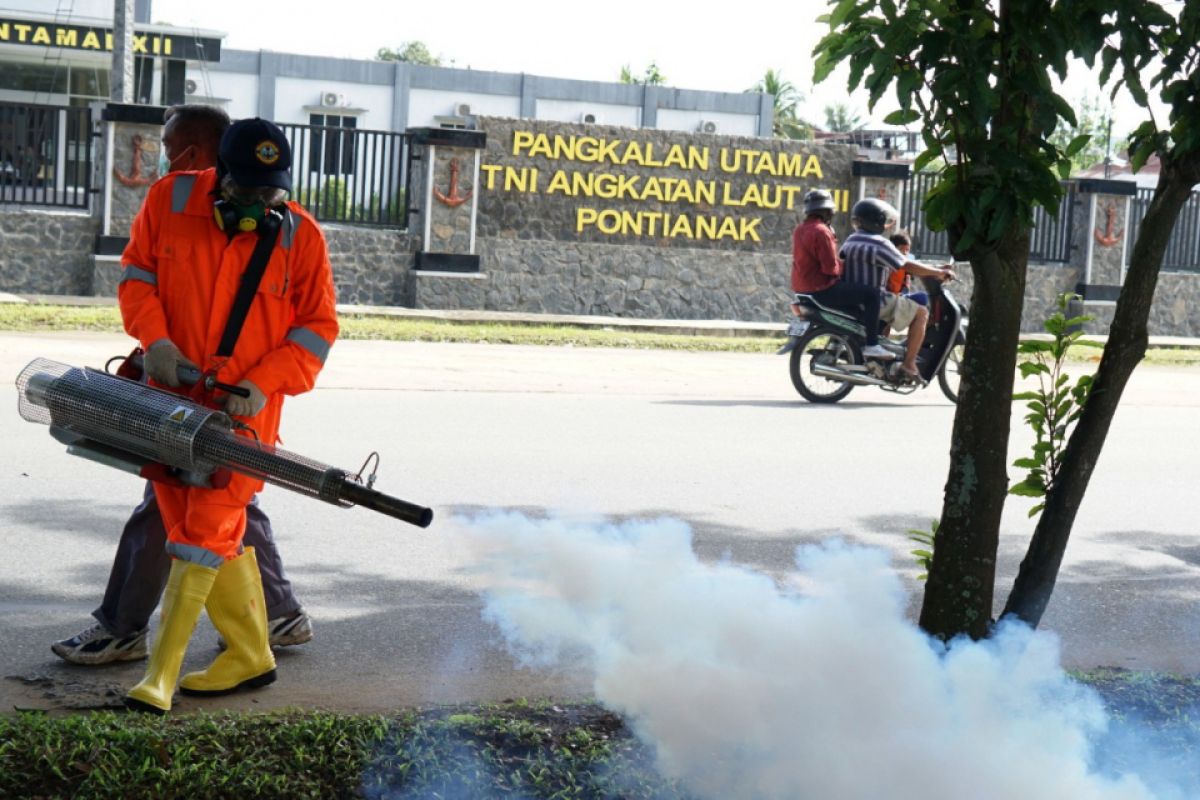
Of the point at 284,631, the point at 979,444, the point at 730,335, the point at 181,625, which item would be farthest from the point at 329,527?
the point at 730,335

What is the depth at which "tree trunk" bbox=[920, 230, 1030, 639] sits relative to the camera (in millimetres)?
3814

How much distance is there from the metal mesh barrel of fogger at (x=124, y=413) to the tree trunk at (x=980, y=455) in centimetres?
191

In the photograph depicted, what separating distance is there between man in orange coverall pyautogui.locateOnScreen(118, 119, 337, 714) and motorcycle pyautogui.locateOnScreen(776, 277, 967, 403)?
27.1 feet

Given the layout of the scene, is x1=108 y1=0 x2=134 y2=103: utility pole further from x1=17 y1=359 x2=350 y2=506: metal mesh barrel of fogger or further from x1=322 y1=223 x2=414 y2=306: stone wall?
x1=17 y1=359 x2=350 y2=506: metal mesh barrel of fogger

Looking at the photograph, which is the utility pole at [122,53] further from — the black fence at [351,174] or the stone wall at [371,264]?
the stone wall at [371,264]

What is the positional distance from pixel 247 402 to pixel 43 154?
16.1 m

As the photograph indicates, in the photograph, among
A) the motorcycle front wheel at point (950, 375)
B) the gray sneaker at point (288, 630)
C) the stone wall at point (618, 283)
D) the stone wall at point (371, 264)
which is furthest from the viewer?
the stone wall at point (618, 283)

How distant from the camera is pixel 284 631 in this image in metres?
4.92

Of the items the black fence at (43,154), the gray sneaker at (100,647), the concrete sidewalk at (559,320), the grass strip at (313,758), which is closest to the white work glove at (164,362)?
the grass strip at (313,758)

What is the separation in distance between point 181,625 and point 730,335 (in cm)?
1596

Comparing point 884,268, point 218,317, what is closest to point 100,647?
point 218,317

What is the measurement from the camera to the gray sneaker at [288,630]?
4910 mm

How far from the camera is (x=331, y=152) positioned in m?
19.8

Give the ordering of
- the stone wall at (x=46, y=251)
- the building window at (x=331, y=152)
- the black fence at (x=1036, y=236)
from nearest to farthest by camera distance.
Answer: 1. the stone wall at (x=46, y=251)
2. the building window at (x=331, y=152)
3. the black fence at (x=1036, y=236)
